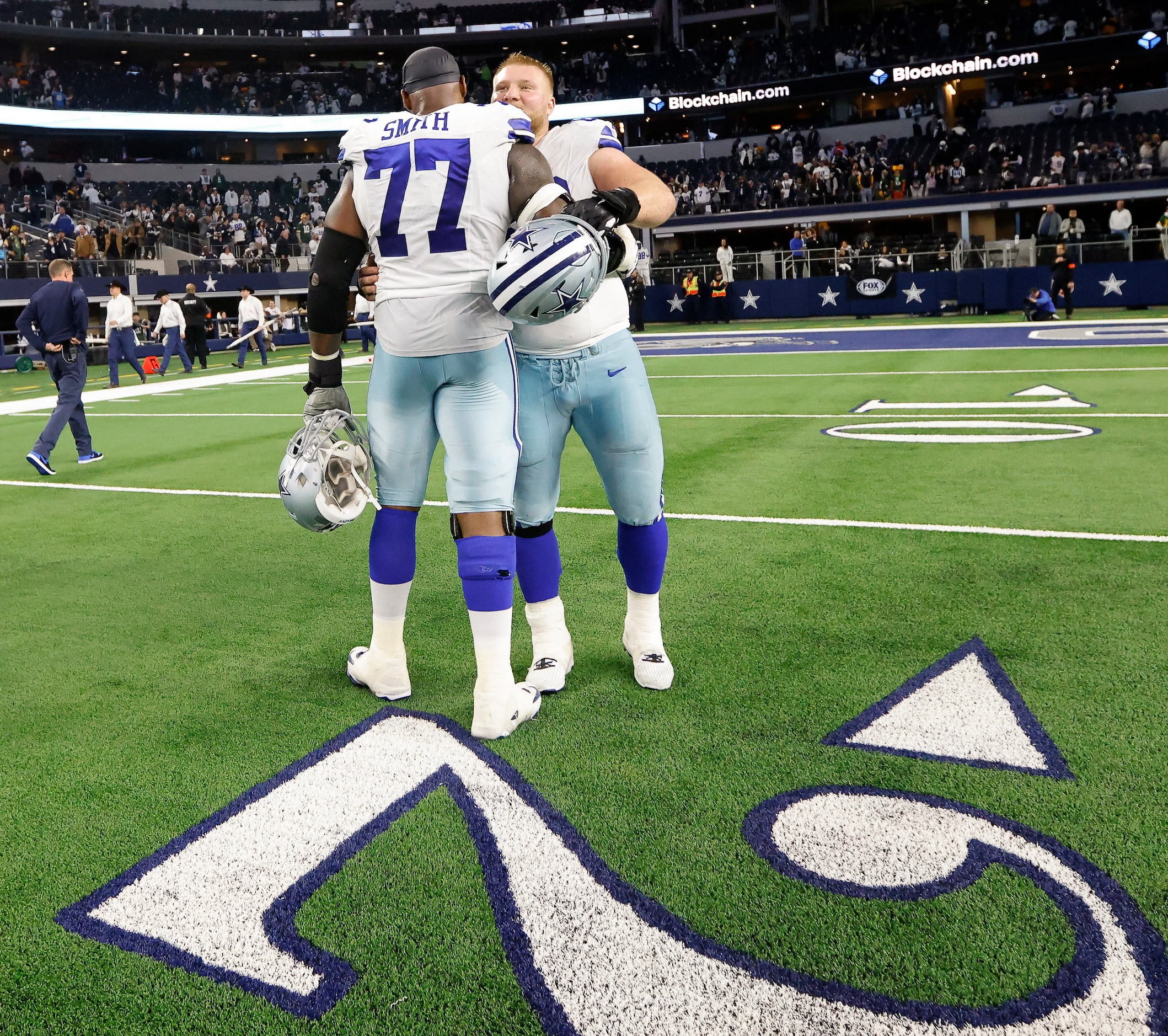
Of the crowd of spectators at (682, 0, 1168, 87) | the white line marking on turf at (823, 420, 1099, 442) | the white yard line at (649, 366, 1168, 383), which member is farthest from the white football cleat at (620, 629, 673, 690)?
the crowd of spectators at (682, 0, 1168, 87)

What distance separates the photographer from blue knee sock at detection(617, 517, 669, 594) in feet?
11.6

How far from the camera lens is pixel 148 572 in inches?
208

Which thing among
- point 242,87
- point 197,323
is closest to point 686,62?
point 242,87

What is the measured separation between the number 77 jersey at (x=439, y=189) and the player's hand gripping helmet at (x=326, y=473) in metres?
0.56

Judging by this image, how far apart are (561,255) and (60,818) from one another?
204 centimetres

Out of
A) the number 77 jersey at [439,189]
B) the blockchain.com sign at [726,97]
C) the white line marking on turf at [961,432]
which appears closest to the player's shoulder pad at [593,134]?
the number 77 jersey at [439,189]

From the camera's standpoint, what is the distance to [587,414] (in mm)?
3314

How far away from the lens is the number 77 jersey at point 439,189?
296 centimetres

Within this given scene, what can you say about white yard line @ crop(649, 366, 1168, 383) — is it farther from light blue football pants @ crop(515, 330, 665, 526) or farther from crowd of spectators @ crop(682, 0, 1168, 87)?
crowd of spectators @ crop(682, 0, 1168, 87)

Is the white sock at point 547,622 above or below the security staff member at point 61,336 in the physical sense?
below

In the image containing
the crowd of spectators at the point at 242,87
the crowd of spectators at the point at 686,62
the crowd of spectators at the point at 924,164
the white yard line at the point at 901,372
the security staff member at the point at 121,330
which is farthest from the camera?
the crowd of spectators at the point at 242,87

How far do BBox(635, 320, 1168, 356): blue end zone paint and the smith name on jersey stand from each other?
1376 cm

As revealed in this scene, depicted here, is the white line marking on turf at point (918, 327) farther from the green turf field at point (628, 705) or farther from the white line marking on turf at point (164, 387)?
the green turf field at point (628, 705)

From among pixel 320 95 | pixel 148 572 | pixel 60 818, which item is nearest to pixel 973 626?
pixel 60 818
